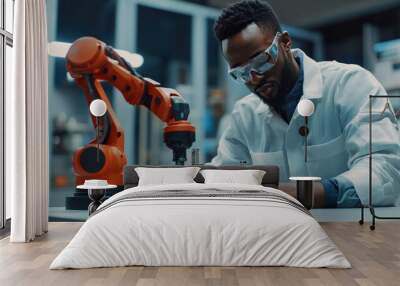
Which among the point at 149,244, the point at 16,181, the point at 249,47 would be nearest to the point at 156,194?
the point at 149,244

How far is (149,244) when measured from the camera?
3604mm

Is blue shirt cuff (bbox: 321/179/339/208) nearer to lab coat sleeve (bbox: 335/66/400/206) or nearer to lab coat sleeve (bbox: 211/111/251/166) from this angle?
lab coat sleeve (bbox: 335/66/400/206)

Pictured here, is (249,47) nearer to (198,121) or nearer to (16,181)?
(198,121)

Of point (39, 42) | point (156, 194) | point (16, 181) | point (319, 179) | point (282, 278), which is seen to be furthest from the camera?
point (319, 179)

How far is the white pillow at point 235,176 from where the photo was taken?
17.5ft

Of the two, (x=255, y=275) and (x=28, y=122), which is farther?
(x=28, y=122)

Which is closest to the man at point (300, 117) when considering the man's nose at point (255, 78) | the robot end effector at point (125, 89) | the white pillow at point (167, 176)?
the man's nose at point (255, 78)

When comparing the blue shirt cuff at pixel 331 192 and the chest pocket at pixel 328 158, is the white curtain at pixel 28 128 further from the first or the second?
the blue shirt cuff at pixel 331 192

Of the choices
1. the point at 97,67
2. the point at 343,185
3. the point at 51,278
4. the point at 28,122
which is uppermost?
the point at 97,67

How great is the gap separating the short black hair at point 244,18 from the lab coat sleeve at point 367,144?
1084 millimetres

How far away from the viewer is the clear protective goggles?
19.6 ft

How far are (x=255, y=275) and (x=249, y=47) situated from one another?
320cm

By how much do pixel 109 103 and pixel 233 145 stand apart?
1.54 metres

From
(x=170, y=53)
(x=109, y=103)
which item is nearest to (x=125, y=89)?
(x=109, y=103)
